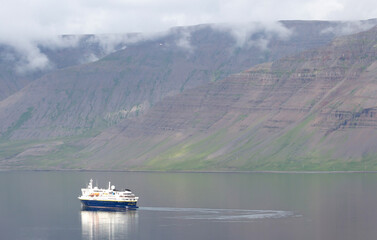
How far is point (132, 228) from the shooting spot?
199000 millimetres

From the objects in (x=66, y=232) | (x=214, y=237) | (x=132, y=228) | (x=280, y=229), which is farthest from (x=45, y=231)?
(x=280, y=229)

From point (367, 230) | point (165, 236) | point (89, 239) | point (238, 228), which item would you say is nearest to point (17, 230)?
point (89, 239)

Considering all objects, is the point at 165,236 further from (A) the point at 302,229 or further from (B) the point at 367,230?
(B) the point at 367,230

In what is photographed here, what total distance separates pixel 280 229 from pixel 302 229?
4590 millimetres

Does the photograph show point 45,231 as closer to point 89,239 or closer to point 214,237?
point 89,239

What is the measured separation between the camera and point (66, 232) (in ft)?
637

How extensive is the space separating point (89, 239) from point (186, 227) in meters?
23.0

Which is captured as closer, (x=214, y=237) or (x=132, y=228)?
(x=214, y=237)

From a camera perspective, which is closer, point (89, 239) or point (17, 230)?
point (89, 239)

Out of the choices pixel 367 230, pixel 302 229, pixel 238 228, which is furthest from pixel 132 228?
pixel 367 230

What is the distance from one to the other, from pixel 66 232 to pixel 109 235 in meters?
10.6

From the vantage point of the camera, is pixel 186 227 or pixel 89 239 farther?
pixel 186 227

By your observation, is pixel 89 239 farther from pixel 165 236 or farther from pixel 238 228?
pixel 238 228

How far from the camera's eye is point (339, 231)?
622ft
